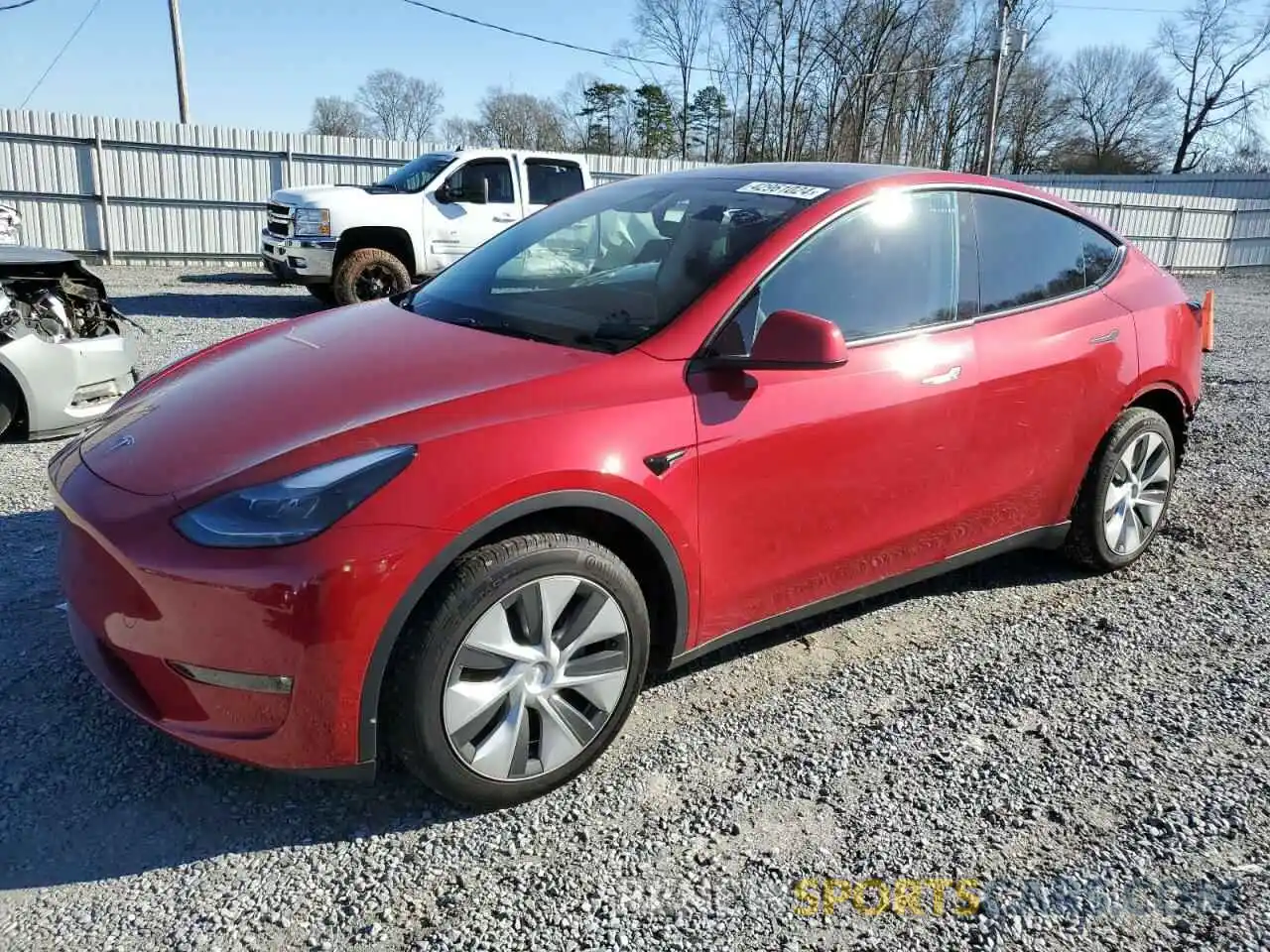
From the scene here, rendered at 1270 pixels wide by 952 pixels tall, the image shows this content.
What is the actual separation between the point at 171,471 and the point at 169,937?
3.52ft

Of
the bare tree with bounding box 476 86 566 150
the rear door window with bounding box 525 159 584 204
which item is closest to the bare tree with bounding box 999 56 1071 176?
the bare tree with bounding box 476 86 566 150

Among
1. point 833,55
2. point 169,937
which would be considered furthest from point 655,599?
point 833,55

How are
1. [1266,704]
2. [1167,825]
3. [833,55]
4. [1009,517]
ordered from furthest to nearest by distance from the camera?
[833,55], [1009,517], [1266,704], [1167,825]

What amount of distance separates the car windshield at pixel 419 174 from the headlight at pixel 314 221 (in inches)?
47.6

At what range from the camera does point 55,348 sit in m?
5.24

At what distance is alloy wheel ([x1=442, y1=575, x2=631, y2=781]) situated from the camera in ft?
7.63

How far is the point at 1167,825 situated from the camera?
2.50 metres

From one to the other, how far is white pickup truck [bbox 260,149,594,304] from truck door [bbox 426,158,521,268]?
1cm

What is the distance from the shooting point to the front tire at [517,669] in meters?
2.25

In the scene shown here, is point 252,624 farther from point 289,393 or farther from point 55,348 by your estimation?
point 55,348

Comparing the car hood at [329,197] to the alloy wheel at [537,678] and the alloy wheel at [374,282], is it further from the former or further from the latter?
the alloy wheel at [537,678]

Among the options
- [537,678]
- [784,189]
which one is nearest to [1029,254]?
[784,189]

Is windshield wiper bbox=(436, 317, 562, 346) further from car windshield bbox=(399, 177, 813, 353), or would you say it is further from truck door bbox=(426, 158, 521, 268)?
truck door bbox=(426, 158, 521, 268)

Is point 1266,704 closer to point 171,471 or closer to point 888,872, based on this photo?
point 888,872
